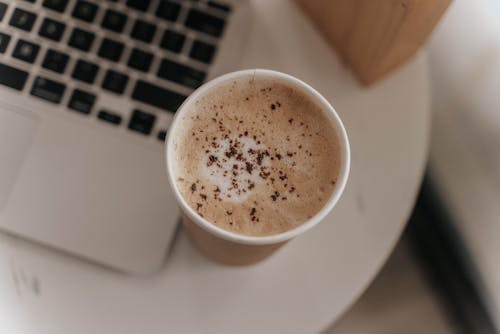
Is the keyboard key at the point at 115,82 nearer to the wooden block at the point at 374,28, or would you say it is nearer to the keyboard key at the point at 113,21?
the keyboard key at the point at 113,21

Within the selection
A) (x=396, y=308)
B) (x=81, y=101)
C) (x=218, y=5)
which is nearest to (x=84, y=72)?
(x=81, y=101)

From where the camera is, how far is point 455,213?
0.69 metres

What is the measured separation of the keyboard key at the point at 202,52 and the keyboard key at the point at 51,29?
111mm

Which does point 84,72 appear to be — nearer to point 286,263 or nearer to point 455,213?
point 286,263

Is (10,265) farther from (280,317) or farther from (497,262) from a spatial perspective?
(497,262)

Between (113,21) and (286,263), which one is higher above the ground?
(113,21)

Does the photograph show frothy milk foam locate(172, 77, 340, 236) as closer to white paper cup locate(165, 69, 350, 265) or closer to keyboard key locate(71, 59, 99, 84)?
white paper cup locate(165, 69, 350, 265)

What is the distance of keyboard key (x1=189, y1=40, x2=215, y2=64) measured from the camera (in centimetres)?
49

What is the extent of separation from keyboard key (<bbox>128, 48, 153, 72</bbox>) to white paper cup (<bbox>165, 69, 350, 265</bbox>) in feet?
0.43

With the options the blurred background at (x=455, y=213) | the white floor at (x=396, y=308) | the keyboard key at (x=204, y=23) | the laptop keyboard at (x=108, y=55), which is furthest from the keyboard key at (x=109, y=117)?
the white floor at (x=396, y=308)

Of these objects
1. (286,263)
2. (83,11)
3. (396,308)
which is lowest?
(396,308)

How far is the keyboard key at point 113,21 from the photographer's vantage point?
0.49 meters

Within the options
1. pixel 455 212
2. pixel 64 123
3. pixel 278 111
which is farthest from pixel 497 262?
pixel 64 123

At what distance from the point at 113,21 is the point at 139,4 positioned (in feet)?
0.09
